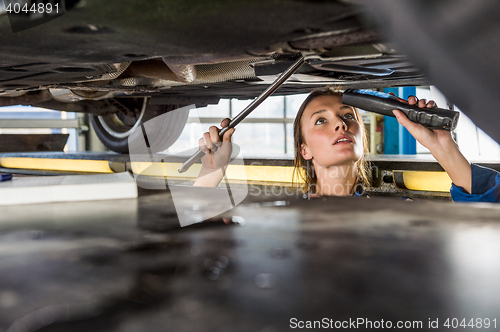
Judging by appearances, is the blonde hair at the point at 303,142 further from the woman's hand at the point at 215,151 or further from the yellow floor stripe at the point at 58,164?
the yellow floor stripe at the point at 58,164

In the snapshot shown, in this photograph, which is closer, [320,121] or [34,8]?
[34,8]

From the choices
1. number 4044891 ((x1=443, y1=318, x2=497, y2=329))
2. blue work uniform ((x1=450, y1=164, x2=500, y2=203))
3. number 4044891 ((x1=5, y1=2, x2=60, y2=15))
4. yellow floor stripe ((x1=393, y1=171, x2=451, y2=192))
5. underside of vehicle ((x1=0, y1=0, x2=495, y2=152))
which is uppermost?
number 4044891 ((x1=5, y1=2, x2=60, y2=15))

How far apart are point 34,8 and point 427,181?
133 cm

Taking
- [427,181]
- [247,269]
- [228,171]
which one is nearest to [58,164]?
[228,171]

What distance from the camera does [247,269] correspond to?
0.87 ft

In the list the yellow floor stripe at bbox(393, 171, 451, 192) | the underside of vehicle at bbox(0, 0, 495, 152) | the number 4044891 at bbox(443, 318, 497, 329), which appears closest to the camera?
the number 4044891 at bbox(443, 318, 497, 329)

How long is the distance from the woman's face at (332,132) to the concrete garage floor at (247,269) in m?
0.58

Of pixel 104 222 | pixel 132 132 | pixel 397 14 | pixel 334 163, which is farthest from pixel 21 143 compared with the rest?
pixel 397 14

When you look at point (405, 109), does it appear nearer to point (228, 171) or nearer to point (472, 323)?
point (472, 323)

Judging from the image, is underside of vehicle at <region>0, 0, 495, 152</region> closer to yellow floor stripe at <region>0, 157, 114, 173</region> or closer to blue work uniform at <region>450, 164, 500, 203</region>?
blue work uniform at <region>450, 164, 500, 203</region>

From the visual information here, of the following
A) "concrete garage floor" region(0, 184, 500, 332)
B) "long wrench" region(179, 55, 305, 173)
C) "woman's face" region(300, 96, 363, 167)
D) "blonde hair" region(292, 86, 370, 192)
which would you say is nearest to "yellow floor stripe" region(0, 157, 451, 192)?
"blonde hair" region(292, 86, 370, 192)

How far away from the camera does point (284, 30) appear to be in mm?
544

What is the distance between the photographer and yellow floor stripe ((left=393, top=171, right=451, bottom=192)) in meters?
1.36

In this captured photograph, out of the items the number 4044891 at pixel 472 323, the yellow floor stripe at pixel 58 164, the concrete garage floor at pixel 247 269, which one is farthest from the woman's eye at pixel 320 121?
the yellow floor stripe at pixel 58 164
